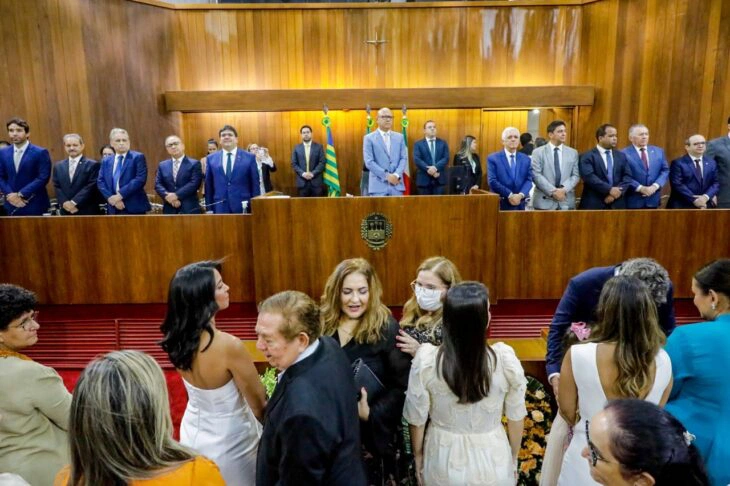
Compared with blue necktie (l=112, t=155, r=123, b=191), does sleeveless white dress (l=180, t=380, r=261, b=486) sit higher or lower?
lower

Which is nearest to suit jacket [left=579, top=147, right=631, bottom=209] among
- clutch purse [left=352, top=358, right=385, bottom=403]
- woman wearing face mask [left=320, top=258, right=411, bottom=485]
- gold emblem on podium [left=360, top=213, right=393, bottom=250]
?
gold emblem on podium [left=360, top=213, right=393, bottom=250]

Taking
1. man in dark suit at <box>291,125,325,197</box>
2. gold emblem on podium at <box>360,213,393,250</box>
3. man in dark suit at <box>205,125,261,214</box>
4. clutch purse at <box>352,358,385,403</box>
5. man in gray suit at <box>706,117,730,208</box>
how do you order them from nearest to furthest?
clutch purse at <box>352,358,385,403</box> → gold emblem on podium at <box>360,213,393,250</box> → man in gray suit at <box>706,117,730,208</box> → man in dark suit at <box>205,125,261,214</box> → man in dark suit at <box>291,125,325,197</box>

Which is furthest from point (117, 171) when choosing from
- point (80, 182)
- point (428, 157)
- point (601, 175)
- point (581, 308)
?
point (601, 175)

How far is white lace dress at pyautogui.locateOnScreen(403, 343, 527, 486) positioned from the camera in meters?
1.62

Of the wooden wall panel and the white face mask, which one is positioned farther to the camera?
the wooden wall panel

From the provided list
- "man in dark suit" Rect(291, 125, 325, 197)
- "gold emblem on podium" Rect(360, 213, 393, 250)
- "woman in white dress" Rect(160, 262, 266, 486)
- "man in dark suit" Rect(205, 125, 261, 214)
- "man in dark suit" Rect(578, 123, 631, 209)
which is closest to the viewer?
"woman in white dress" Rect(160, 262, 266, 486)

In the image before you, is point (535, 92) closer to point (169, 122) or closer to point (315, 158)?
point (315, 158)

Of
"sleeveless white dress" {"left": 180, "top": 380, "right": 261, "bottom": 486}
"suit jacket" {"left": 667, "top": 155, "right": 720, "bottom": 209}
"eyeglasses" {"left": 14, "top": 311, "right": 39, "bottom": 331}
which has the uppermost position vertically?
"suit jacket" {"left": 667, "top": 155, "right": 720, "bottom": 209}

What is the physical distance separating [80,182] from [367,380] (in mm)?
4000

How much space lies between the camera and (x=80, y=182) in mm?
4652

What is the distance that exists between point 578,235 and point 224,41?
607 cm

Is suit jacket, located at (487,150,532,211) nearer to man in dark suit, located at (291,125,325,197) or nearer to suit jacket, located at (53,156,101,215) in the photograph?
man in dark suit, located at (291,125,325,197)

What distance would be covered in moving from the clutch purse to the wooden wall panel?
2.42 metres

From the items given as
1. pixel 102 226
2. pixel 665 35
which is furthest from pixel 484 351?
pixel 665 35
